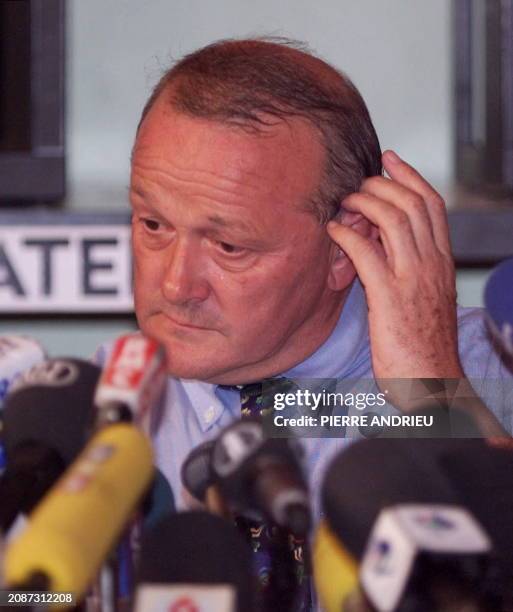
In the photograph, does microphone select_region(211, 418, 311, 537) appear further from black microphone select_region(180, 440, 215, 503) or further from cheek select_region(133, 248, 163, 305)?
cheek select_region(133, 248, 163, 305)

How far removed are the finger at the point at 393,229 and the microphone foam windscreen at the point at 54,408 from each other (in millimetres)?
562

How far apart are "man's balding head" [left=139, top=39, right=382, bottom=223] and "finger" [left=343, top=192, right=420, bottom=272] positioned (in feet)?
0.15

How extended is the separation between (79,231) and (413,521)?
47.9 inches

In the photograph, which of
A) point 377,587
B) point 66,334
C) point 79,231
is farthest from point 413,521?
point 66,334

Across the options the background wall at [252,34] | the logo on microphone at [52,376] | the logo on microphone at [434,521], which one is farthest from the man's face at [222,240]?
the background wall at [252,34]

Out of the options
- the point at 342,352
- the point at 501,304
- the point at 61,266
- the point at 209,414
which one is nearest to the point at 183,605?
the point at 501,304

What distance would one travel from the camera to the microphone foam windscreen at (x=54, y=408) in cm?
79

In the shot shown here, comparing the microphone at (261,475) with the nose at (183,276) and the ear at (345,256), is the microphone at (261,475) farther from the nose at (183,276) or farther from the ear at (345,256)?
the ear at (345,256)

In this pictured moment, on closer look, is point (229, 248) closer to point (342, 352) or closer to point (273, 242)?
point (273, 242)

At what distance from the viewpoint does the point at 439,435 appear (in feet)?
2.63

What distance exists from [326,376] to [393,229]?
189mm

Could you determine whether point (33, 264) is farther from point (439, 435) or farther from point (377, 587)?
point (377, 587)

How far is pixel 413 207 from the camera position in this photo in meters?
1.36

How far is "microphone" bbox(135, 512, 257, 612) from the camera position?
2.21ft
